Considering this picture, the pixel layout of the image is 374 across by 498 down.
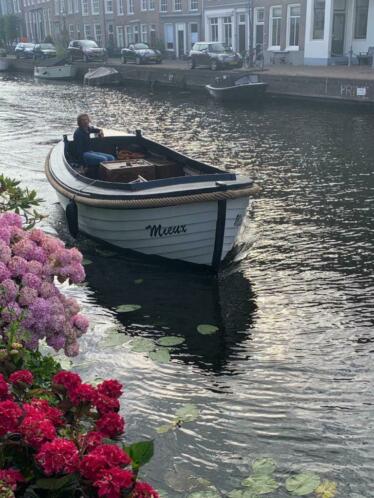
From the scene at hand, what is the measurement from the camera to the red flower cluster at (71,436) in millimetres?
2635

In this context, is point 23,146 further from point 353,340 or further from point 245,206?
point 353,340

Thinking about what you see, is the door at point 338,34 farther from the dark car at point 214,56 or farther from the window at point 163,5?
the window at point 163,5

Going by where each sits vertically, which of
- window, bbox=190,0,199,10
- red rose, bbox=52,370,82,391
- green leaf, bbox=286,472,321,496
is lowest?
green leaf, bbox=286,472,321,496

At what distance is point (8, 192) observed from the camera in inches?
200

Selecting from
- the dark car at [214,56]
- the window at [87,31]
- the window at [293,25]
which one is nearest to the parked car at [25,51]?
the window at [87,31]

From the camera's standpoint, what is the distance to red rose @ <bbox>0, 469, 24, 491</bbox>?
2657mm

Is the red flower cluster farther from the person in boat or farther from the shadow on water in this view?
the person in boat

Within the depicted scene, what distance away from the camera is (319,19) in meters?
34.8

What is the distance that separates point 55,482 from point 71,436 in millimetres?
300

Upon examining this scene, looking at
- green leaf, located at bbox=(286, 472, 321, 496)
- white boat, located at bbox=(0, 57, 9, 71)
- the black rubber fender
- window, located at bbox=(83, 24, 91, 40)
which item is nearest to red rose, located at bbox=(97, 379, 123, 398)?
green leaf, located at bbox=(286, 472, 321, 496)

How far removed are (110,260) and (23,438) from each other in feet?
21.9

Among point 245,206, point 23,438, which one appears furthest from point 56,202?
point 23,438

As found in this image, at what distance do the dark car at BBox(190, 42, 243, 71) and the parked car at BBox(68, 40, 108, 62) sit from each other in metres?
13.0

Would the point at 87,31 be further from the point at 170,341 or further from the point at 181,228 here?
the point at 170,341
